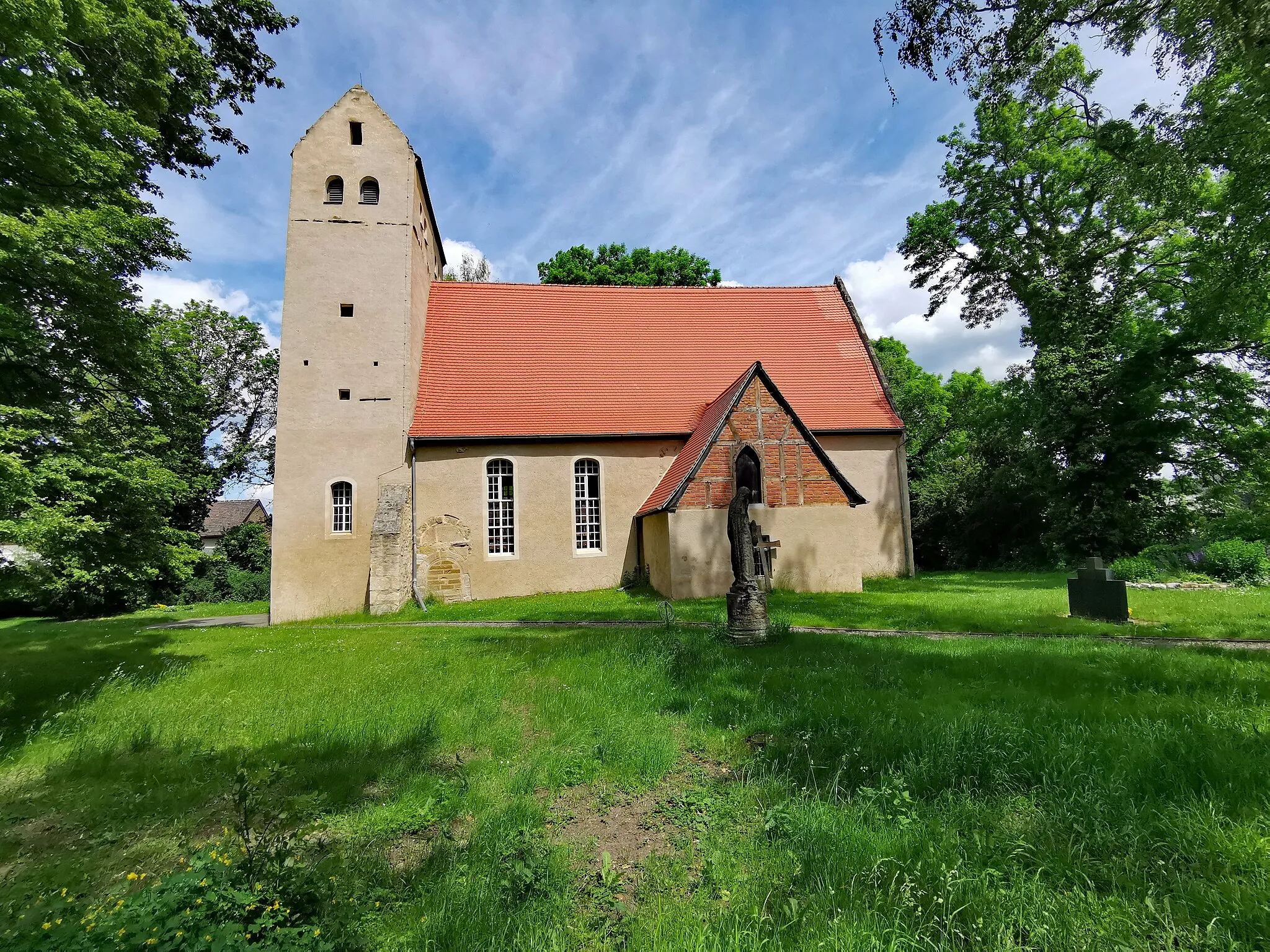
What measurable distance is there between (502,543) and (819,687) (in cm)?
1190

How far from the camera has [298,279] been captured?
52.2ft

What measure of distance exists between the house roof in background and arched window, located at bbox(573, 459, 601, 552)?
101 feet

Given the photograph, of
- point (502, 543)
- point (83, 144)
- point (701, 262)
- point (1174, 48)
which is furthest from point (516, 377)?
point (701, 262)

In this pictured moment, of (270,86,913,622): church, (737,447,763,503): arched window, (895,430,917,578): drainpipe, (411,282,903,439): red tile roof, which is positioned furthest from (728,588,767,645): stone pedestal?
(895,430,917,578): drainpipe

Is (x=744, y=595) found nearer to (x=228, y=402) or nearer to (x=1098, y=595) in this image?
(x=1098, y=595)

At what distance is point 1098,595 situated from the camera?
33.4 ft

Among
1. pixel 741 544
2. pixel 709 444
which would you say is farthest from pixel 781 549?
pixel 741 544

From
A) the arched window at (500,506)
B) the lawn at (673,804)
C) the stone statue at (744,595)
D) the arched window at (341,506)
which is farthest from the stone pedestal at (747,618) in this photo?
the arched window at (341,506)

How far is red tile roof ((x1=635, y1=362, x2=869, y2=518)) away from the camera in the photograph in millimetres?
13906

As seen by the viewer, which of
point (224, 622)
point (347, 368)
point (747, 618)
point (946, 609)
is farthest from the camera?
point (224, 622)

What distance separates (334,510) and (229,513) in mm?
33532

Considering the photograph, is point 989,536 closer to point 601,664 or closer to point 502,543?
point 502,543

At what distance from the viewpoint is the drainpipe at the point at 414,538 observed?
1534 centimetres

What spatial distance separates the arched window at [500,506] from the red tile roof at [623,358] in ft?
3.57
